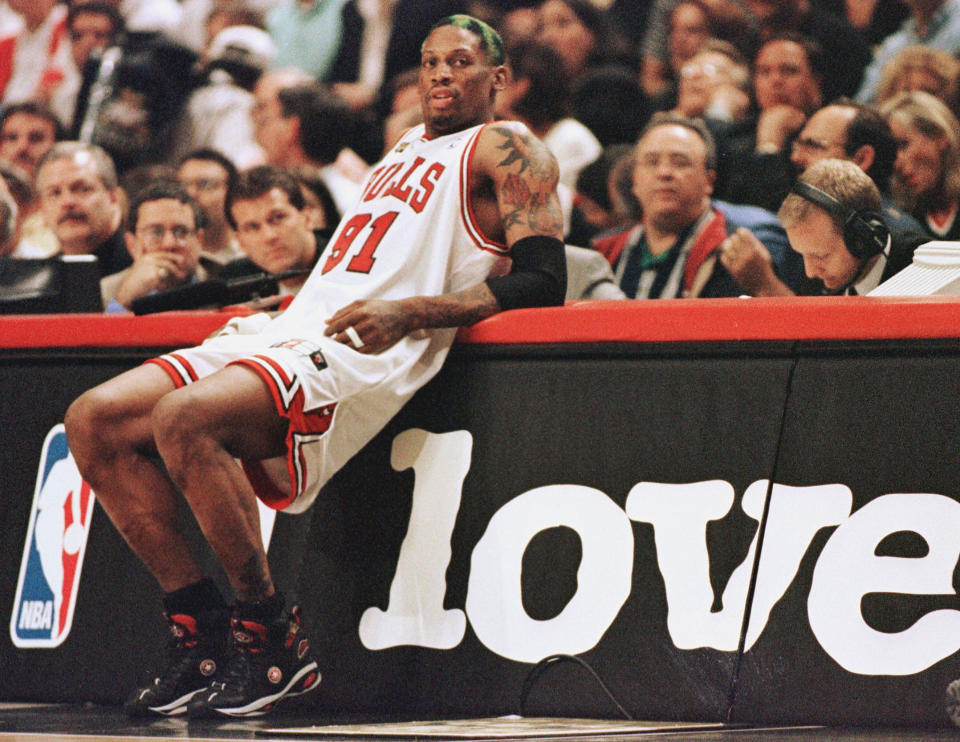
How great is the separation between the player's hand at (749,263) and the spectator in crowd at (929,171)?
2.58ft

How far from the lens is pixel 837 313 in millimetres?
2848

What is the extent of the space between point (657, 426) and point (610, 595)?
39 centimetres

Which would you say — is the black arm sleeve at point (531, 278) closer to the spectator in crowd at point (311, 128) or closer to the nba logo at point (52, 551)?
the nba logo at point (52, 551)

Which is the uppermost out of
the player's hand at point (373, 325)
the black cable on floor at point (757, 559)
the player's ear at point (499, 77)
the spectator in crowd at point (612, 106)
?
the player's ear at point (499, 77)

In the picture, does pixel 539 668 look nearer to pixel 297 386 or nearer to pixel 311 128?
pixel 297 386

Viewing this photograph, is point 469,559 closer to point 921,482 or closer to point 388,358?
point 388,358

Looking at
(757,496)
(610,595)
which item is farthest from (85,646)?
(757,496)

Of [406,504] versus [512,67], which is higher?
[512,67]

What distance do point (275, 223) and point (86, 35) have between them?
416cm

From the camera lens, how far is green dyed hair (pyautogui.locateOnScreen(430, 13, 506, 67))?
356 cm

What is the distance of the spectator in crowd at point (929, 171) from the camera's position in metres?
4.90

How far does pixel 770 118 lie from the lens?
5680 mm

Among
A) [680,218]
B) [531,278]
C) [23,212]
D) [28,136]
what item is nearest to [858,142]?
[680,218]

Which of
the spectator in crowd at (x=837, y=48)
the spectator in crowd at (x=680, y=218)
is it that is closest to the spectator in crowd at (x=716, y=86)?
the spectator in crowd at (x=837, y=48)
